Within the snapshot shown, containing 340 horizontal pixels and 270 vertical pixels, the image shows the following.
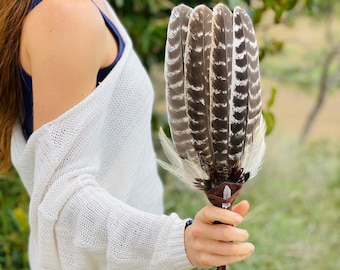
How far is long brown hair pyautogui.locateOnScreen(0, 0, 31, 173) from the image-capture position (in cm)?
119

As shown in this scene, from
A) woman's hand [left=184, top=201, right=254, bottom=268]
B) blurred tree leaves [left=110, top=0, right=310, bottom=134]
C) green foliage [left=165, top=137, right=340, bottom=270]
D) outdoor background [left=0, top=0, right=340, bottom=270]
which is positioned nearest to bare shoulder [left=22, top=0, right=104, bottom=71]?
woman's hand [left=184, top=201, right=254, bottom=268]

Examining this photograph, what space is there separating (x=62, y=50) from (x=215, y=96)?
0.30 m

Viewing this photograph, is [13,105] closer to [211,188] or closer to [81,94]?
[81,94]

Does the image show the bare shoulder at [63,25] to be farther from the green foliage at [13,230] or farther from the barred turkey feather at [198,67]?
the green foliage at [13,230]

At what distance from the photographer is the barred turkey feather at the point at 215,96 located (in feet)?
3.27

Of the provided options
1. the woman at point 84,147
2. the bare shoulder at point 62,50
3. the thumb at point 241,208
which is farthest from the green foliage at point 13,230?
the thumb at point 241,208

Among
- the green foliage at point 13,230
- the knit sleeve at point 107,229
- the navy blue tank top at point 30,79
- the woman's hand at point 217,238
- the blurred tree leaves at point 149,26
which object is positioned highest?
the navy blue tank top at point 30,79

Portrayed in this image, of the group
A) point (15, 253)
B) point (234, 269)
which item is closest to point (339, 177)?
point (234, 269)

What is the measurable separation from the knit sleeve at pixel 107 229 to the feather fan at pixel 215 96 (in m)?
0.12

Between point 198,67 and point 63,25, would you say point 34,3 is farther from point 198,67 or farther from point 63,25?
point 198,67

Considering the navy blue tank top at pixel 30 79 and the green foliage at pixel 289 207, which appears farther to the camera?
the green foliage at pixel 289 207

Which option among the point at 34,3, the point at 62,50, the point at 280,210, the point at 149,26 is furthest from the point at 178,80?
the point at 280,210

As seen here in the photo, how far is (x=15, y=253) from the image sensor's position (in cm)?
273

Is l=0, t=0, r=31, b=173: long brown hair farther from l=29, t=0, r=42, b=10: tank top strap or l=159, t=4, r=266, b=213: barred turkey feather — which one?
l=159, t=4, r=266, b=213: barred turkey feather
